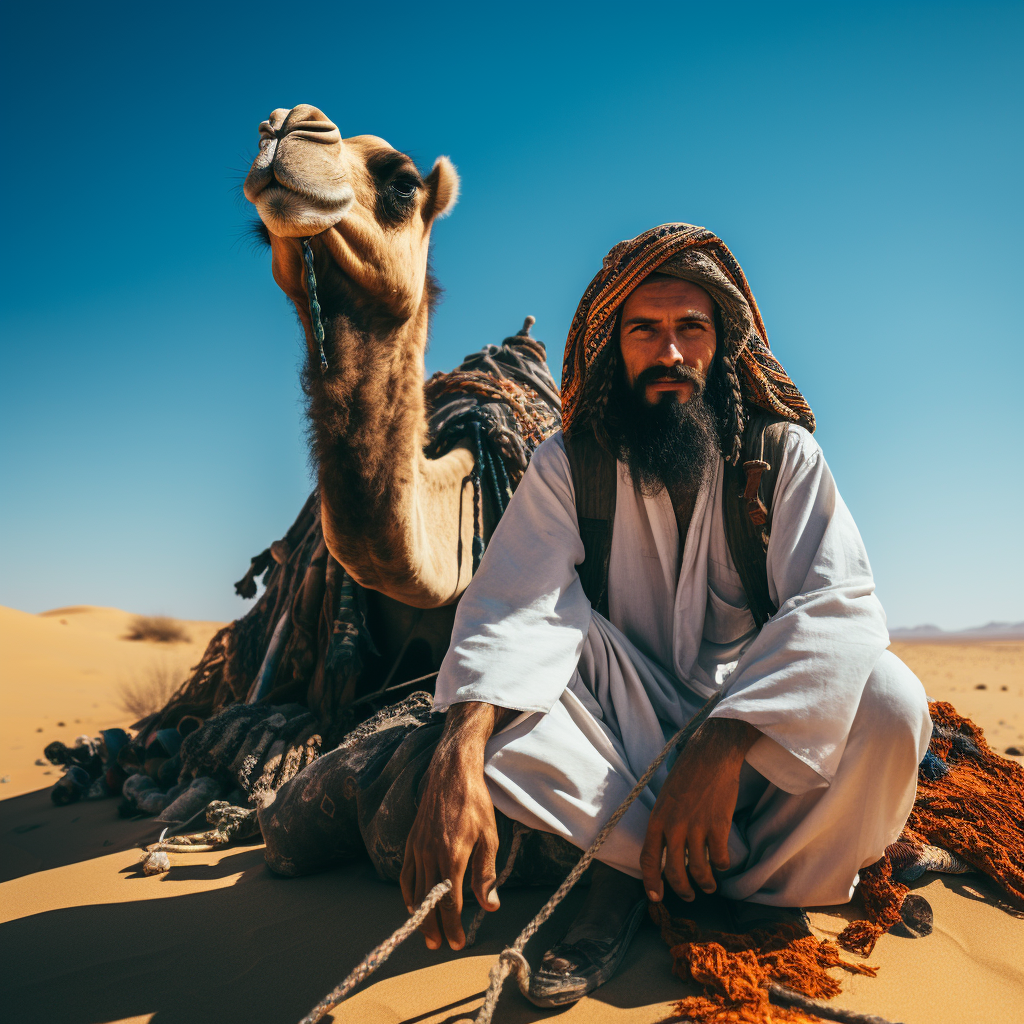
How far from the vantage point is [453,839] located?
1.60 m

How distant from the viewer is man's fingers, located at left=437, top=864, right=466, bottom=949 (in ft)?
5.06

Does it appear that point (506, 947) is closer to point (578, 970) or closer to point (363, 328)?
point (578, 970)

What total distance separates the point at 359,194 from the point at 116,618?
111ft

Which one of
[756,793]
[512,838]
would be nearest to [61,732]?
[512,838]

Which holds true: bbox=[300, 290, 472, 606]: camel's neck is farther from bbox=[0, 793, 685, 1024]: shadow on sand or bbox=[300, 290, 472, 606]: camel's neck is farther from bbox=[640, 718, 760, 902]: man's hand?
bbox=[640, 718, 760, 902]: man's hand

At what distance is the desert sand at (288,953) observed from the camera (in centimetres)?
150

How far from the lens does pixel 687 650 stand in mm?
2314

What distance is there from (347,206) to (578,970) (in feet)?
7.99

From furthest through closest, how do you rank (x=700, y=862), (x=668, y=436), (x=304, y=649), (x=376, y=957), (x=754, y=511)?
(x=304, y=649) → (x=668, y=436) → (x=754, y=511) → (x=700, y=862) → (x=376, y=957)

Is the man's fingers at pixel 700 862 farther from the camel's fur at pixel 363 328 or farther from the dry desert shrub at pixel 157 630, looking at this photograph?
the dry desert shrub at pixel 157 630

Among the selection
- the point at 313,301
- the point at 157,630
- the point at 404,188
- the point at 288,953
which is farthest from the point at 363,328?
the point at 157,630

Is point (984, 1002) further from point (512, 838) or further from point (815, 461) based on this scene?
point (815, 461)

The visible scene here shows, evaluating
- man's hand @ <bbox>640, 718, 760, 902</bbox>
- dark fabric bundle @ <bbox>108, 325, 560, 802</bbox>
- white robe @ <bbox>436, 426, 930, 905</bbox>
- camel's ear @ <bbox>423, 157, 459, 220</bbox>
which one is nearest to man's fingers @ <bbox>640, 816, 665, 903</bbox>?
man's hand @ <bbox>640, 718, 760, 902</bbox>

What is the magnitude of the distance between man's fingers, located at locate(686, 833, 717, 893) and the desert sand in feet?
0.63
